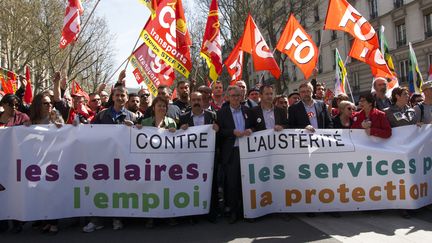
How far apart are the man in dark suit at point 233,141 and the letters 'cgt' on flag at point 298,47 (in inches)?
126

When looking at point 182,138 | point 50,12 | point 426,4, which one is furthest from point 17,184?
point 426,4

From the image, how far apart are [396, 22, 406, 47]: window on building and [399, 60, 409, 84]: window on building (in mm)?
1464

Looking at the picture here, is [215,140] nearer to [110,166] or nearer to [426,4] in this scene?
[110,166]

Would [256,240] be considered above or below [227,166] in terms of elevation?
below

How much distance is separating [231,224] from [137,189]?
4.26 ft

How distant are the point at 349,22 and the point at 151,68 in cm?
421

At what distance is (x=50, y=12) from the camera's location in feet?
84.9

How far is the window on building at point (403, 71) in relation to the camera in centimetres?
3145

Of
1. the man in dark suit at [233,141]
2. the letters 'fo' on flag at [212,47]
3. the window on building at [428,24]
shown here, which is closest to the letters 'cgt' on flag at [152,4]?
the letters 'fo' on flag at [212,47]

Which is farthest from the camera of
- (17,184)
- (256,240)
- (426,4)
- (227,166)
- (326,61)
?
(326,61)

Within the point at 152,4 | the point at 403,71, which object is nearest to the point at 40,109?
the point at 152,4

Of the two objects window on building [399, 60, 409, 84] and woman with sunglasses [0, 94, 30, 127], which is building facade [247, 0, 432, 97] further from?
woman with sunglasses [0, 94, 30, 127]

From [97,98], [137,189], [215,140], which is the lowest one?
[137,189]

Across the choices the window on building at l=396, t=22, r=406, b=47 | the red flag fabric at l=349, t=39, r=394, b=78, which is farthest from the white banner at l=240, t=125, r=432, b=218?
the window on building at l=396, t=22, r=406, b=47
